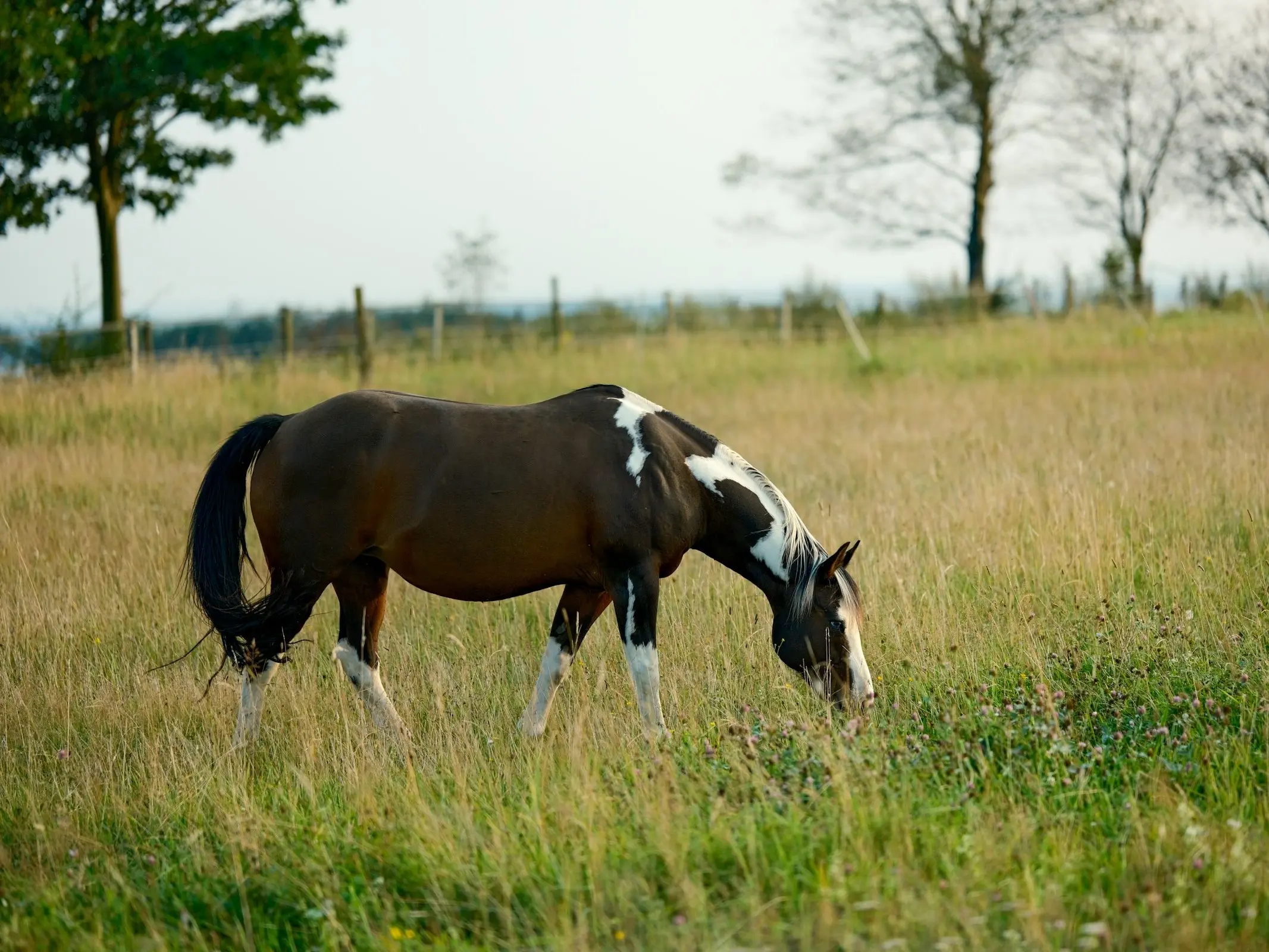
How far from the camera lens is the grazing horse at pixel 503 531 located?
15.8 ft

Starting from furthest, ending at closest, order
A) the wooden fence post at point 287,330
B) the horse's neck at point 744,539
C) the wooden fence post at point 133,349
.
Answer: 1. the wooden fence post at point 287,330
2. the wooden fence post at point 133,349
3. the horse's neck at point 744,539

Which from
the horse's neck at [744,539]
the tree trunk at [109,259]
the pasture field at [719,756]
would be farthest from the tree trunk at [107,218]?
the horse's neck at [744,539]

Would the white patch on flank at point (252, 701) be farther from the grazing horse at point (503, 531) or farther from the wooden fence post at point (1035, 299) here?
the wooden fence post at point (1035, 299)

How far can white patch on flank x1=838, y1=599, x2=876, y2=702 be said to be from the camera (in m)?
4.69

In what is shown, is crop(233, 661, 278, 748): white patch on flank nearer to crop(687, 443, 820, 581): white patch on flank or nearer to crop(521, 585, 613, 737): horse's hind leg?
crop(521, 585, 613, 737): horse's hind leg

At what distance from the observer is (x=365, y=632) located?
5.03 m

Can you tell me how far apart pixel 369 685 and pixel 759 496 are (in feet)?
6.09

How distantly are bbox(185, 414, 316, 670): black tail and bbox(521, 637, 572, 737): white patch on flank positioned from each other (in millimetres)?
1024

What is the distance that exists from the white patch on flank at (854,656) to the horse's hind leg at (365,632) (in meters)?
1.87

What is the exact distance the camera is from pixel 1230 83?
3188 cm

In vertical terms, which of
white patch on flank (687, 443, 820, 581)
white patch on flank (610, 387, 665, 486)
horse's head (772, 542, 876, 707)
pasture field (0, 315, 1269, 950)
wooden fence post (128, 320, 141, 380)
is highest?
wooden fence post (128, 320, 141, 380)

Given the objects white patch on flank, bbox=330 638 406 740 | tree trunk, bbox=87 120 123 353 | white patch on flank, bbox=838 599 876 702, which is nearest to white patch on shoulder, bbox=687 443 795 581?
white patch on flank, bbox=838 599 876 702

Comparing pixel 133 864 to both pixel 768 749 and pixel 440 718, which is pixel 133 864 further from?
pixel 768 749

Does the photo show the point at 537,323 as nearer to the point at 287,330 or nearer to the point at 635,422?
the point at 287,330
